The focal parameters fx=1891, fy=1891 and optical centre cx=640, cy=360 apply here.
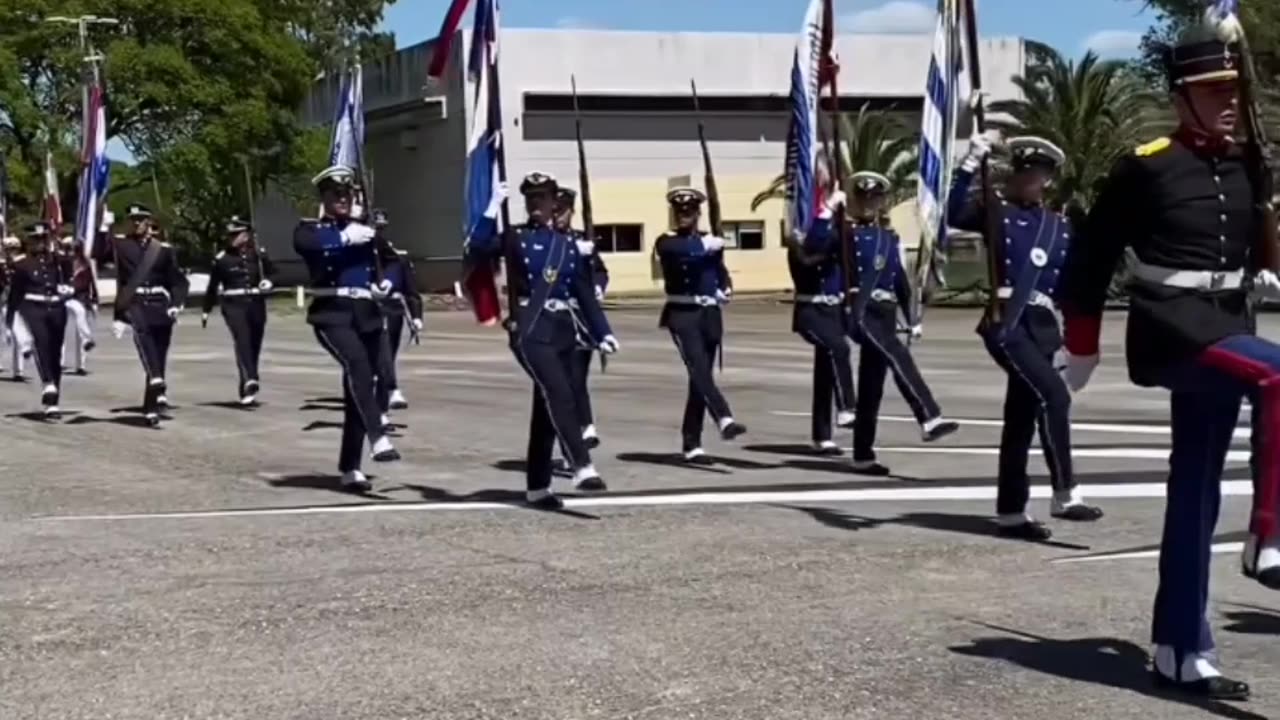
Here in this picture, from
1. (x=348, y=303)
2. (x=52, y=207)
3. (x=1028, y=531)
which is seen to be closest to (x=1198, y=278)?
(x=1028, y=531)

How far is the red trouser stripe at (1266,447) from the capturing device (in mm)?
6055

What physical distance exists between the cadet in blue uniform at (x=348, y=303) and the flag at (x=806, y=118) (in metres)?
2.91

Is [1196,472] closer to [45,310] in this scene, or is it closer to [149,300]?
[149,300]

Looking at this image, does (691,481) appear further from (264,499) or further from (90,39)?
(90,39)

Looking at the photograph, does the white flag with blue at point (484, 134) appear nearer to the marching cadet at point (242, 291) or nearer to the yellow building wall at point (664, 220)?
the marching cadet at point (242, 291)

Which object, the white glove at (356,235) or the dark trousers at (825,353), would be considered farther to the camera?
the dark trousers at (825,353)

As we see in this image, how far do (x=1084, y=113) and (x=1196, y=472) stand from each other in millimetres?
39039

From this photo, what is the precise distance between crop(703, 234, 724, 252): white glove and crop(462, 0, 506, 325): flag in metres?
2.81

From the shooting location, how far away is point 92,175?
20.1 metres

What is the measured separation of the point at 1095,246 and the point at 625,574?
9.94ft

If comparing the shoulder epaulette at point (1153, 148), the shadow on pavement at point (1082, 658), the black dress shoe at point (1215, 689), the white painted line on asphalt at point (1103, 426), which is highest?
the shoulder epaulette at point (1153, 148)

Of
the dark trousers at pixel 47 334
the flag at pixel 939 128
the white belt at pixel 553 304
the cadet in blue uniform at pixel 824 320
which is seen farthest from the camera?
the dark trousers at pixel 47 334

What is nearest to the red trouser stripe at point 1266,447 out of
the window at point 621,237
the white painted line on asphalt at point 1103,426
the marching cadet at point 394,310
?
the white painted line on asphalt at point 1103,426

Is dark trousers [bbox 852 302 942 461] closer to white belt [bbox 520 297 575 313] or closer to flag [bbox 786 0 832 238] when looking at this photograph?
flag [bbox 786 0 832 238]
